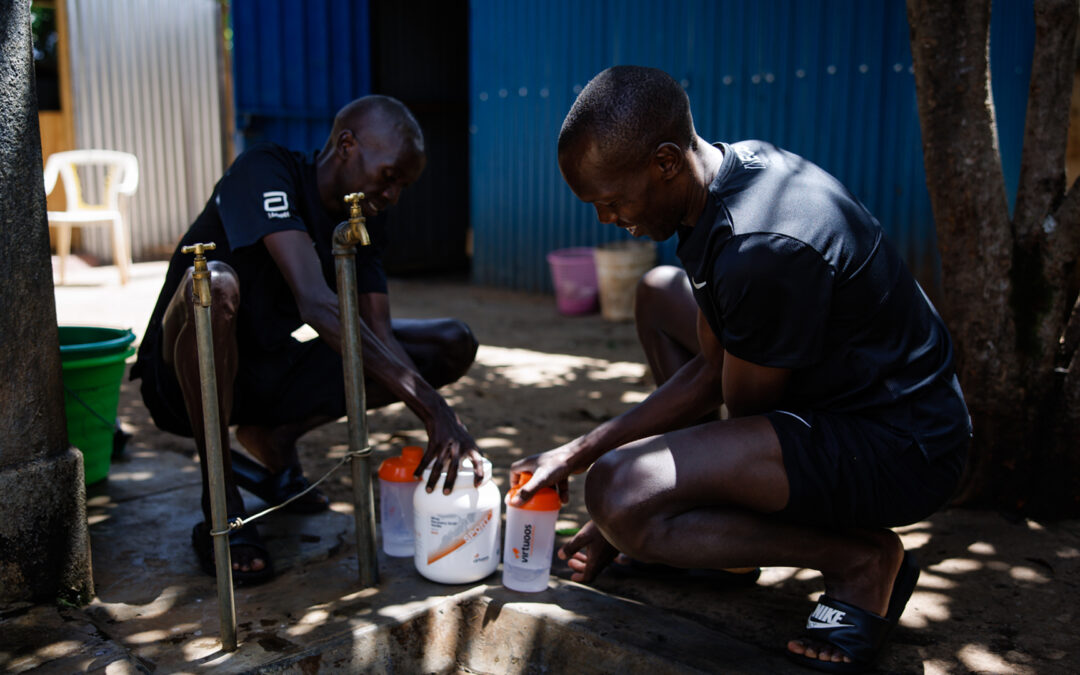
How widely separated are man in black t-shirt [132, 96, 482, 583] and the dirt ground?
503 millimetres

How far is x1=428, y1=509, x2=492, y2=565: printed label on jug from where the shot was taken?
265cm

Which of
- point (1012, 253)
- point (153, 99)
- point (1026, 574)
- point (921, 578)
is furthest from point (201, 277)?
point (153, 99)

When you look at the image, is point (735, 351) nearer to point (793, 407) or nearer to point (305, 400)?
point (793, 407)

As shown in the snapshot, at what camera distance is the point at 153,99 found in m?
10.8

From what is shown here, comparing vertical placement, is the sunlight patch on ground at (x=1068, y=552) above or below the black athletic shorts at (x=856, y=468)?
below

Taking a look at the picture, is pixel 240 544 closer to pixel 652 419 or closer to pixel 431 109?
pixel 652 419

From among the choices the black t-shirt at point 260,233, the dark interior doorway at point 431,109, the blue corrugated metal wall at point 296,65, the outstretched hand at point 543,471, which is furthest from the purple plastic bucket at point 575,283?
the outstretched hand at point 543,471

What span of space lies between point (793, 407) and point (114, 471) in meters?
2.78

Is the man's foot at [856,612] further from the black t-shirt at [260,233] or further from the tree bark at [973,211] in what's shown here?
the black t-shirt at [260,233]

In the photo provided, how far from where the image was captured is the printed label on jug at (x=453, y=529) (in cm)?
265

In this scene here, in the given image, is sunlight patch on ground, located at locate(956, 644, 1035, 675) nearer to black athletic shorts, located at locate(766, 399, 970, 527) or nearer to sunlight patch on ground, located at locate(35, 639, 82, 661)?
black athletic shorts, located at locate(766, 399, 970, 527)

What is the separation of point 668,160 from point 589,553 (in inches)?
47.4


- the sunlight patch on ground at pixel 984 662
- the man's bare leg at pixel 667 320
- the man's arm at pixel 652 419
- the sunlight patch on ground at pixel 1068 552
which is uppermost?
the man's bare leg at pixel 667 320

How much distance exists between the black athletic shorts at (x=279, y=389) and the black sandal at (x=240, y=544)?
39 cm
